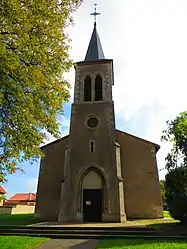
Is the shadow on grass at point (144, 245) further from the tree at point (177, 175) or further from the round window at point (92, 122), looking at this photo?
the round window at point (92, 122)

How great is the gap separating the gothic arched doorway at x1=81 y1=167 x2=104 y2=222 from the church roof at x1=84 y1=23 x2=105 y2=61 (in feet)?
39.3

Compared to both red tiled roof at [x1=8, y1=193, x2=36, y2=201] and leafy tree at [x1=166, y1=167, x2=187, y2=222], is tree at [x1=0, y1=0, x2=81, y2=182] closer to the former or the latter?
leafy tree at [x1=166, y1=167, x2=187, y2=222]

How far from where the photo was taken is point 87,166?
19234mm

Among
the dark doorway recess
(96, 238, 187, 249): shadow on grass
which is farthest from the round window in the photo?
(96, 238, 187, 249): shadow on grass

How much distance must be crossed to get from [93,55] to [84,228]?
17883 mm

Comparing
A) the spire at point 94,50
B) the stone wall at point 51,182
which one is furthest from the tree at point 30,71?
the spire at point 94,50

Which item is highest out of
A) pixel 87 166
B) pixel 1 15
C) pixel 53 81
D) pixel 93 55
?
pixel 93 55

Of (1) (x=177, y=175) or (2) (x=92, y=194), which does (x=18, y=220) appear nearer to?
(2) (x=92, y=194)

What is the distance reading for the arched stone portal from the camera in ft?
60.4

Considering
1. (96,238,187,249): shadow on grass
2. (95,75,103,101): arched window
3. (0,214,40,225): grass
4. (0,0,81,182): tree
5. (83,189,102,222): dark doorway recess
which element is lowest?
(96,238,187,249): shadow on grass

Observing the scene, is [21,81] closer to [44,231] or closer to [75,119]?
[44,231]

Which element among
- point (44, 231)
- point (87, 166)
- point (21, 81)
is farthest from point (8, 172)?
point (87, 166)

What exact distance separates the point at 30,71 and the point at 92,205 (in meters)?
13.3

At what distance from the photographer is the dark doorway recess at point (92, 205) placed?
60.3 feet
